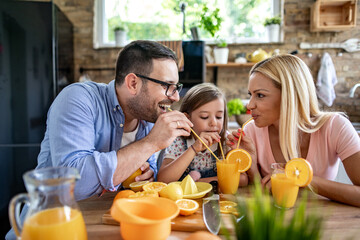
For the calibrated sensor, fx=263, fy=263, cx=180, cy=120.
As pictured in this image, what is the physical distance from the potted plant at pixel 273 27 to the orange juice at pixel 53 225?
3.59 meters

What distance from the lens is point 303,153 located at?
4.89 ft

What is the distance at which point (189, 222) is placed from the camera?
85 centimetres

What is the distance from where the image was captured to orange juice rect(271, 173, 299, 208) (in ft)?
3.16

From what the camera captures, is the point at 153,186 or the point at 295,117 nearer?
the point at 153,186

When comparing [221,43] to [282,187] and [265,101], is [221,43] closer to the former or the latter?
[265,101]

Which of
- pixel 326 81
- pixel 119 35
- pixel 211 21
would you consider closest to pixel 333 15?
pixel 326 81

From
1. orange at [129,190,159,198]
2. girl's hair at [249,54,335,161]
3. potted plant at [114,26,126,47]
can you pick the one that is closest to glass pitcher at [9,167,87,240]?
orange at [129,190,159,198]

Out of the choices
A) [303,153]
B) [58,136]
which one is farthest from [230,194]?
[58,136]

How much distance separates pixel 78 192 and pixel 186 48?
8.39 ft

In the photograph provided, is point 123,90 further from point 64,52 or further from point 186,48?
point 64,52

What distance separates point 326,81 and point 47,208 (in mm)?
3613

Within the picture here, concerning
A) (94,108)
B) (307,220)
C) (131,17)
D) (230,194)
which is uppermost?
(131,17)

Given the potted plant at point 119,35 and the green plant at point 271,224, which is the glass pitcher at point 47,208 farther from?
the potted plant at point 119,35

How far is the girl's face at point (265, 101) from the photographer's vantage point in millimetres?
1441
